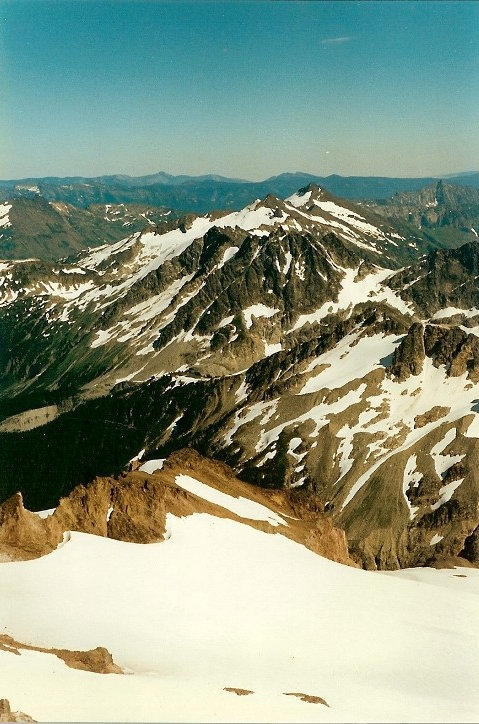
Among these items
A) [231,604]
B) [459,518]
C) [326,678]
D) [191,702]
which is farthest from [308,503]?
[191,702]

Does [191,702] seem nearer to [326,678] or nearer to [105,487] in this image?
[326,678]

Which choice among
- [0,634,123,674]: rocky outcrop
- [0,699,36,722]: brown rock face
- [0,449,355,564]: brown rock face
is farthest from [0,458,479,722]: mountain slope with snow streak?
[0,449,355,564]: brown rock face

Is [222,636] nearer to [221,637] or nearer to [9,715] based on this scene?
[221,637]

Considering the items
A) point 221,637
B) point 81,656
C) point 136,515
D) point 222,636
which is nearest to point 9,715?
point 81,656

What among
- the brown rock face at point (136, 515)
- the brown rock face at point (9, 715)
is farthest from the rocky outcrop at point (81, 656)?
the brown rock face at point (136, 515)

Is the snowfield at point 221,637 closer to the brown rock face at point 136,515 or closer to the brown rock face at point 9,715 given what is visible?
the brown rock face at point 9,715

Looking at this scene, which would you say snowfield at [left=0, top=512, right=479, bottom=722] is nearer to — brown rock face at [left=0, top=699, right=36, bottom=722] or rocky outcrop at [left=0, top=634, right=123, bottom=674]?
brown rock face at [left=0, top=699, right=36, bottom=722]
